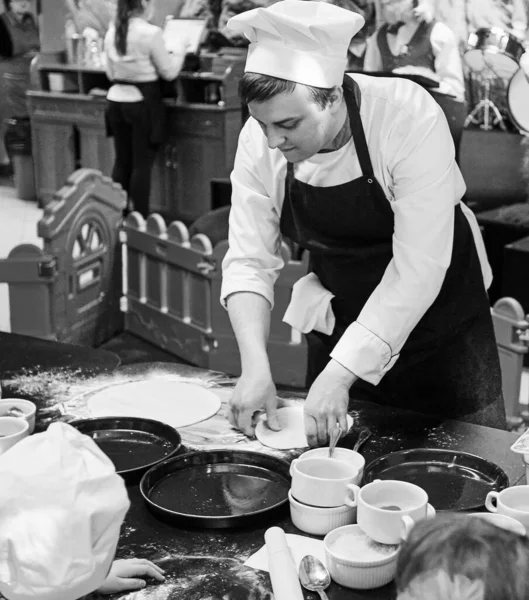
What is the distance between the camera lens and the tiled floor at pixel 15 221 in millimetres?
6891

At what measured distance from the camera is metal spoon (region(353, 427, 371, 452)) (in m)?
1.70

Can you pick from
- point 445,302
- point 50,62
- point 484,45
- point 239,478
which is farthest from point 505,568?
point 50,62

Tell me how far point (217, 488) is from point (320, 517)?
0.23 metres

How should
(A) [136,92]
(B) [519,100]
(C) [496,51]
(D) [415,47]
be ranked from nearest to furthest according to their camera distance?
(B) [519,100] → (C) [496,51] → (D) [415,47] → (A) [136,92]

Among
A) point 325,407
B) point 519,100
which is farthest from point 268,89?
point 519,100

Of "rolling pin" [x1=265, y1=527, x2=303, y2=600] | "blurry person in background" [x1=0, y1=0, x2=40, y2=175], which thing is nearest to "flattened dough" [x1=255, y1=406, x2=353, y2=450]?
"rolling pin" [x1=265, y1=527, x2=303, y2=600]

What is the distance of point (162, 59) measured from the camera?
6492 millimetres

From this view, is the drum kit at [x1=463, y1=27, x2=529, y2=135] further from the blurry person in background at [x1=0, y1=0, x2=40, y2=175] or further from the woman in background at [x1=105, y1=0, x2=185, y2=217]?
the blurry person in background at [x1=0, y1=0, x2=40, y2=175]

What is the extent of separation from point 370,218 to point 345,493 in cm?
71

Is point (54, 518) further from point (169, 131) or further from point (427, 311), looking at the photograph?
point (169, 131)

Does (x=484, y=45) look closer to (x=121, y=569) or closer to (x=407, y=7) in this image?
(x=407, y=7)

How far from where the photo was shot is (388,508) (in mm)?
1373

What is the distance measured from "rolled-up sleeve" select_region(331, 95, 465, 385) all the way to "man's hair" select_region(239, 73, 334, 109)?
0.20 metres

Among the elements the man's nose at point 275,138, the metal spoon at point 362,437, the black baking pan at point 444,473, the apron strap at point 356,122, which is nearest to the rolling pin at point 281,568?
the black baking pan at point 444,473
